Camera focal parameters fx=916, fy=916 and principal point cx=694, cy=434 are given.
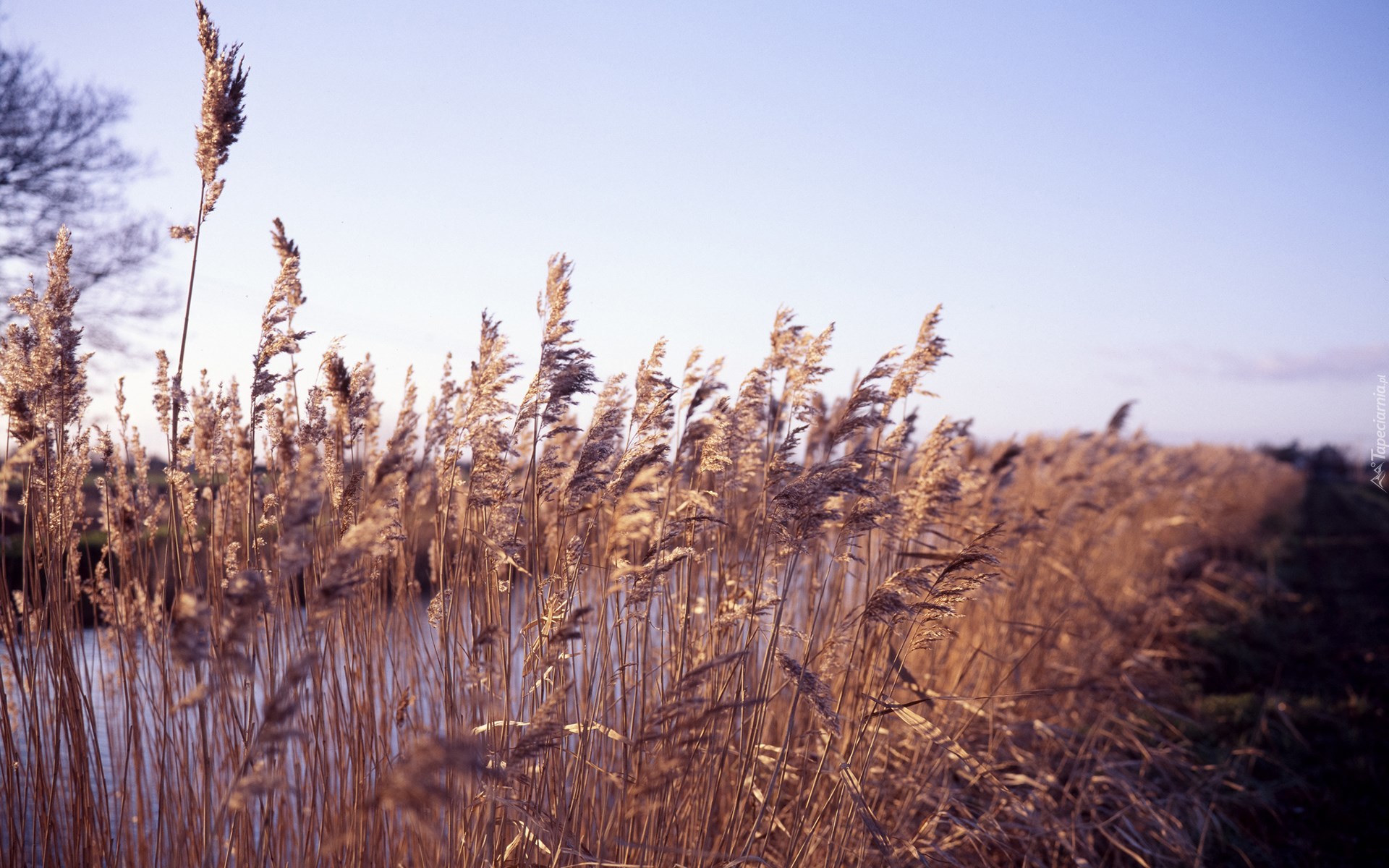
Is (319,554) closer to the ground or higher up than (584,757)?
higher up

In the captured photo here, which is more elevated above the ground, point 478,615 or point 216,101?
point 216,101

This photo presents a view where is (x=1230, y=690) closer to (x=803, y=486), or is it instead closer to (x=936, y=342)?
(x=936, y=342)

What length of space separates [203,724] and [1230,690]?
6.40 metres

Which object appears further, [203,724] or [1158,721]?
[1158,721]

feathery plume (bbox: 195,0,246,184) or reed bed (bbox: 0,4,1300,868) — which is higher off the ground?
feathery plume (bbox: 195,0,246,184)

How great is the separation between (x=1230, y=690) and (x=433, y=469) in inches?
223

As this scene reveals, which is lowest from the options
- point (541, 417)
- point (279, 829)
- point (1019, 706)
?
point (1019, 706)

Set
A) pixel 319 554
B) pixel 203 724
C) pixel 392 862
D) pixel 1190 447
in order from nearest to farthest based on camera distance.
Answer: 1. pixel 203 724
2. pixel 392 862
3. pixel 319 554
4. pixel 1190 447

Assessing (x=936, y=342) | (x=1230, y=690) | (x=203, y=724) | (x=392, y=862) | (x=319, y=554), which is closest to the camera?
(x=203, y=724)

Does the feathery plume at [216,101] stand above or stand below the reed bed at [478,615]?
above

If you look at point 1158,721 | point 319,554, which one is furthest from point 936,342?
point 1158,721

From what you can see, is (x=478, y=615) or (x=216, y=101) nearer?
(x=216, y=101)

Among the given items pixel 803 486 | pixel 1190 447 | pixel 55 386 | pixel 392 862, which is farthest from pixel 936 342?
pixel 1190 447

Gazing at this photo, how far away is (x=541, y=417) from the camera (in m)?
2.10
